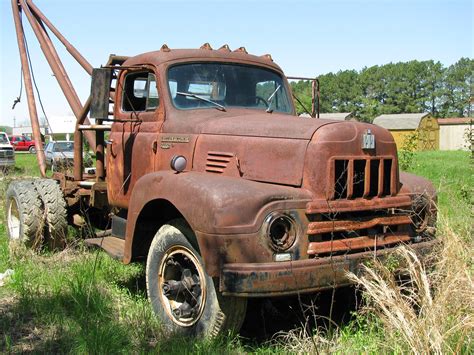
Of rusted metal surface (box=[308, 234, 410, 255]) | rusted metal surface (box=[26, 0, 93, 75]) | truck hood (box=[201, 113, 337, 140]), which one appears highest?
rusted metal surface (box=[26, 0, 93, 75])

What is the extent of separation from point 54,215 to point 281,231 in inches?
148

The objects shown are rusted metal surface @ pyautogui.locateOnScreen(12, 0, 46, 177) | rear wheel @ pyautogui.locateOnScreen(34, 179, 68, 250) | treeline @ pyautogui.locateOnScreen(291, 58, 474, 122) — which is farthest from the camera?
treeline @ pyautogui.locateOnScreen(291, 58, 474, 122)

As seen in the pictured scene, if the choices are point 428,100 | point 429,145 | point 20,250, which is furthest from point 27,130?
point 20,250

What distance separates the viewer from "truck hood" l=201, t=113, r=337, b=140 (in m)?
4.28

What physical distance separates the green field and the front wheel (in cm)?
12

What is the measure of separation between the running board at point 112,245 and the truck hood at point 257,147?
108 cm

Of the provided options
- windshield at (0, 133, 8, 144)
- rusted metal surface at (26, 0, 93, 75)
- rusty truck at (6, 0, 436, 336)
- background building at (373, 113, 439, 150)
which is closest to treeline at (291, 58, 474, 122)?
background building at (373, 113, 439, 150)

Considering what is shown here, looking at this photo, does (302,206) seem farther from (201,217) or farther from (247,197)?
(201,217)

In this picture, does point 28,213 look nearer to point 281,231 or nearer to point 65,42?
point 65,42

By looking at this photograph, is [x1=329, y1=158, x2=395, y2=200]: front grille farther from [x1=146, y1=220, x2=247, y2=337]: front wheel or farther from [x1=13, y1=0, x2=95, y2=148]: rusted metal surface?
[x1=13, y1=0, x2=95, y2=148]: rusted metal surface

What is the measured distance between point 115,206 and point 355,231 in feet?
9.40

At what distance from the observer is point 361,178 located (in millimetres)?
4297

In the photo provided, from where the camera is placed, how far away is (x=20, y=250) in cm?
676

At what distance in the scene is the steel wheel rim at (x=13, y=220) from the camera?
740 centimetres
